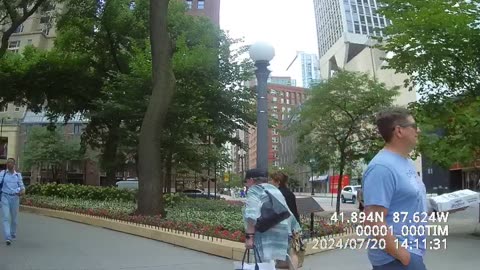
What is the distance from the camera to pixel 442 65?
47.9ft

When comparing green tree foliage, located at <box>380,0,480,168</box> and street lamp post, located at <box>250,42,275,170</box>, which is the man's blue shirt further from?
green tree foliage, located at <box>380,0,480,168</box>

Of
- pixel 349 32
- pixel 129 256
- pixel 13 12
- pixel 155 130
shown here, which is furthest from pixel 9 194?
pixel 349 32

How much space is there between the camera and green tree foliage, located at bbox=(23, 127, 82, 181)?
197ft

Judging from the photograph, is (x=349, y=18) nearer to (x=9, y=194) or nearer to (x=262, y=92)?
(x=9, y=194)

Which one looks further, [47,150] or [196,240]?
[47,150]

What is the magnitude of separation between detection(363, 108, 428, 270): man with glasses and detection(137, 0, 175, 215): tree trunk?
12183 millimetres

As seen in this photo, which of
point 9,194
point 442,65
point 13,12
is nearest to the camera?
point 9,194

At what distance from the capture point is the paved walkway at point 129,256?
8.62 meters

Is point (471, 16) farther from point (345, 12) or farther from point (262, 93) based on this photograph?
point (345, 12)

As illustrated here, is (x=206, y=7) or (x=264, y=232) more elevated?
(x=206, y=7)

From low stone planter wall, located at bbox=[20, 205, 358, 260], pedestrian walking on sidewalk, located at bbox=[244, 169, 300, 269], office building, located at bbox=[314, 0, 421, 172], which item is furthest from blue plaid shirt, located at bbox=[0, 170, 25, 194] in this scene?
office building, located at bbox=[314, 0, 421, 172]

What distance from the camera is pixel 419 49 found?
14.5m

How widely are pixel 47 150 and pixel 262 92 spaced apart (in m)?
57.0

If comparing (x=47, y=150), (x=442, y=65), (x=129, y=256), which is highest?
(x=47, y=150)
